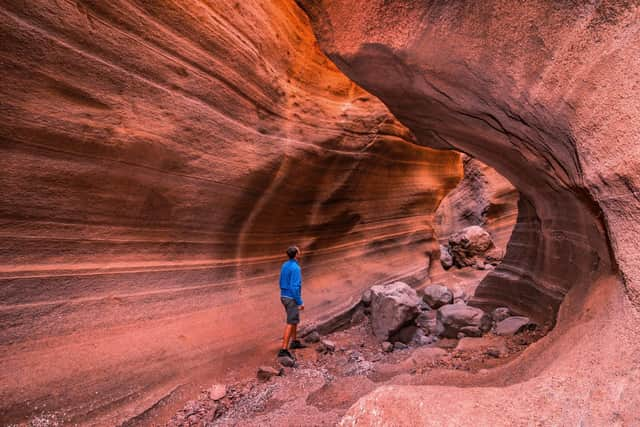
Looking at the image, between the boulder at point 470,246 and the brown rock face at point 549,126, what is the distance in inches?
213

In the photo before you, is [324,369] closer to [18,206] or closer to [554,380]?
[554,380]

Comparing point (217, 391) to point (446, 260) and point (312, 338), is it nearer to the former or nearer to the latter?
point (312, 338)

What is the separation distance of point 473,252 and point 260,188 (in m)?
6.63

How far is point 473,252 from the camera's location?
8594 millimetres

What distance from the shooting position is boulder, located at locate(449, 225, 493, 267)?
859 centimetres

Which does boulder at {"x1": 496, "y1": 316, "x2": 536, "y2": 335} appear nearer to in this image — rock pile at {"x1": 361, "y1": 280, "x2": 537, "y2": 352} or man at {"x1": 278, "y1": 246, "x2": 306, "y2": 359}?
rock pile at {"x1": 361, "y1": 280, "x2": 537, "y2": 352}

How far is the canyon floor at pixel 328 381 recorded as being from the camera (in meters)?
2.50

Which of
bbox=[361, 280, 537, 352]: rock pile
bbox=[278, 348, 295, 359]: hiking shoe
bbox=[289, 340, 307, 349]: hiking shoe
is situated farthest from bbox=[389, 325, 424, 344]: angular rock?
bbox=[278, 348, 295, 359]: hiking shoe

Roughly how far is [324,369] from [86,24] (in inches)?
141

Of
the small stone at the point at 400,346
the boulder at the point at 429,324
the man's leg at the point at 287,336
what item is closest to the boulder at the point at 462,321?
the boulder at the point at 429,324

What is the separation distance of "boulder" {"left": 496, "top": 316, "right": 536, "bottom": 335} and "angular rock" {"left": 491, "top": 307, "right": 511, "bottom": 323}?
269mm

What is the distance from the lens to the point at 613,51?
148 centimetres

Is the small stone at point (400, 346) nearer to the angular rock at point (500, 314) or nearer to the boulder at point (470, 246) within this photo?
the angular rock at point (500, 314)

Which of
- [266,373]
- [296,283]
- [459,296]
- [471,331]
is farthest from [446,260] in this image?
[266,373]
